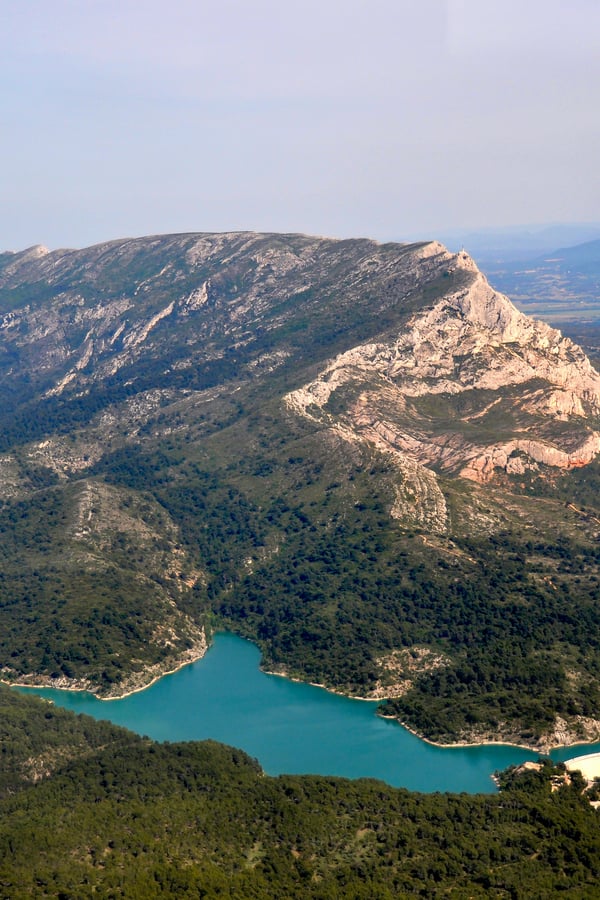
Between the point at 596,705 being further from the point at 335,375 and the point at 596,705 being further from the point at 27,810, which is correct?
the point at 335,375

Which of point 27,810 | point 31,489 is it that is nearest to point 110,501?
point 31,489

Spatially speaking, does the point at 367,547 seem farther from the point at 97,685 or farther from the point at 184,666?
the point at 97,685

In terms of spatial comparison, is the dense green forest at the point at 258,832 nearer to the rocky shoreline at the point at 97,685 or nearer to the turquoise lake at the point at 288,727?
the turquoise lake at the point at 288,727

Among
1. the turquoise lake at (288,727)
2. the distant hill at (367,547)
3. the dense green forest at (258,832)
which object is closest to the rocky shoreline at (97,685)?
the distant hill at (367,547)

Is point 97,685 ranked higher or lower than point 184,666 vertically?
higher

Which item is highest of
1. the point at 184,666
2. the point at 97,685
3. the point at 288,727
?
the point at 97,685

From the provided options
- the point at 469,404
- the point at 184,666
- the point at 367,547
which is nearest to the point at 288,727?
the point at 184,666

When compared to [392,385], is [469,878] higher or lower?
lower
